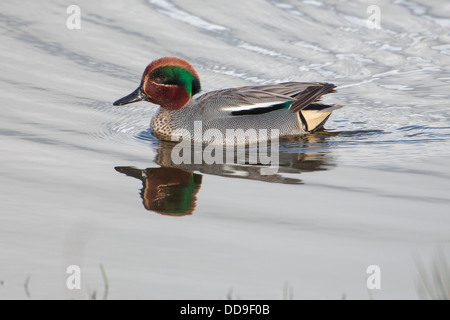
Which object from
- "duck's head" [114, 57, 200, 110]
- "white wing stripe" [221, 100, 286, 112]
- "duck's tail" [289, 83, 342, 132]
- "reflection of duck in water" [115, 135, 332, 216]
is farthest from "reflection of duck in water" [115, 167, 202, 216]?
"duck's tail" [289, 83, 342, 132]

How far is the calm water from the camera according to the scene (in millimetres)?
4414

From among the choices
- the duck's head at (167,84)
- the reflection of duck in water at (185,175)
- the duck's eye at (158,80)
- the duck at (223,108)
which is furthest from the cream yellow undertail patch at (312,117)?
the duck's eye at (158,80)

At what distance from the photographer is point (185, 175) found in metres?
6.64

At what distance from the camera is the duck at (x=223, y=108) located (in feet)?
27.6

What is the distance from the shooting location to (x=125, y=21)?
40.6 ft

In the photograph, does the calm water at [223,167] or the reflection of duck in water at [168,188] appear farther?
the reflection of duck in water at [168,188]

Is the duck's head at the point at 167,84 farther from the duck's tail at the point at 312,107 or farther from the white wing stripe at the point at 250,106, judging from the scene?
the duck's tail at the point at 312,107

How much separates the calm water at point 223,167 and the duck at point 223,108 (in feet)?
0.96

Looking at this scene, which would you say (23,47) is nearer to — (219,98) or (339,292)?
(219,98)

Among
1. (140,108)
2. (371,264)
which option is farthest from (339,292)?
(140,108)

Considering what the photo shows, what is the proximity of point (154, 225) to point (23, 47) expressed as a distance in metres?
6.64

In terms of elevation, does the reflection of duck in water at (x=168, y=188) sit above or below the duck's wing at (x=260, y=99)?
below

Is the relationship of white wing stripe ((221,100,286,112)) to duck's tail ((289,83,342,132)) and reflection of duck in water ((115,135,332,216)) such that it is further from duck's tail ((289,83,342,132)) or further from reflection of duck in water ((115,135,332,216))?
reflection of duck in water ((115,135,332,216))

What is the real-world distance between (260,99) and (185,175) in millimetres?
2315
